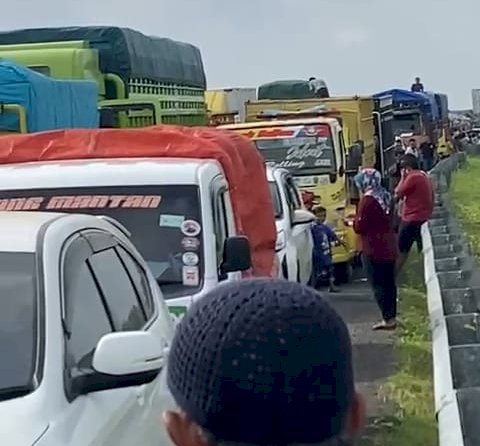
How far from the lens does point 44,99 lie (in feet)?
46.4

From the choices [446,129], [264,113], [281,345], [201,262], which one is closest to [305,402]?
[281,345]

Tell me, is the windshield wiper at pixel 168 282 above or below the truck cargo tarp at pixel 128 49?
below

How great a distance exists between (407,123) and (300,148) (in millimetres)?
23211

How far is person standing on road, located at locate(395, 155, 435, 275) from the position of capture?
1945cm

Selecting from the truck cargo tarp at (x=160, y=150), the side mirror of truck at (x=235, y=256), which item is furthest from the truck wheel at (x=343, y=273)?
the side mirror of truck at (x=235, y=256)

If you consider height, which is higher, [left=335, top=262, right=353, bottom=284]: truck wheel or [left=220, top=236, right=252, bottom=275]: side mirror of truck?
[left=220, top=236, right=252, bottom=275]: side mirror of truck

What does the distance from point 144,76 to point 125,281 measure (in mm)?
14937

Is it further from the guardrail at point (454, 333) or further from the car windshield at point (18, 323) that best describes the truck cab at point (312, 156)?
the car windshield at point (18, 323)

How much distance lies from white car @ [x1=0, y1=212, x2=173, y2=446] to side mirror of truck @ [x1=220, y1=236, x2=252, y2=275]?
7.28 ft

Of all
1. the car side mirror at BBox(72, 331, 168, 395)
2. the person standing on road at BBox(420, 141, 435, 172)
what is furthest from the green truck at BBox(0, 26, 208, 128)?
the person standing on road at BBox(420, 141, 435, 172)

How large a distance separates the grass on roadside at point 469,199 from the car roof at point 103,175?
1118 centimetres

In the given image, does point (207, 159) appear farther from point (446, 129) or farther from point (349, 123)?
point (446, 129)

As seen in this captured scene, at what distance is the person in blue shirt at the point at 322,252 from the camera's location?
64.4 feet

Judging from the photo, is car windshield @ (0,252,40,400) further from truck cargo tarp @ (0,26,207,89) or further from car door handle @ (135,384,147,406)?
truck cargo tarp @ (0,26,207,89)
